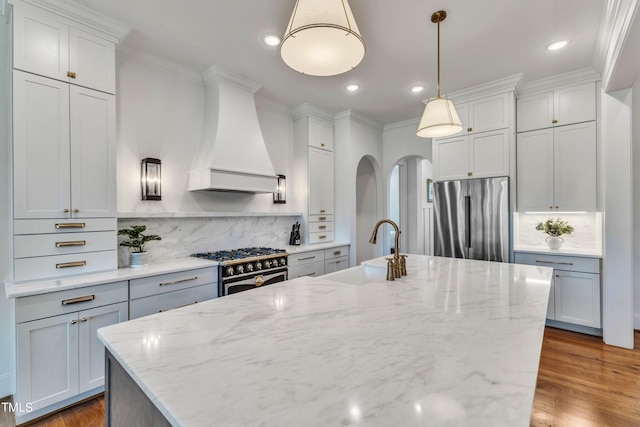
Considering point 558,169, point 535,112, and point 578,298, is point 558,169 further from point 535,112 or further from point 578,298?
point 578,298

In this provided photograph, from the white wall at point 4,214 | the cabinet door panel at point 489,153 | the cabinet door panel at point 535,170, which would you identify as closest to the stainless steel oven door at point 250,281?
the white wall at point 4,214

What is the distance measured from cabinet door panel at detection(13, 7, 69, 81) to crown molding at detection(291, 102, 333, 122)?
8.53 ft

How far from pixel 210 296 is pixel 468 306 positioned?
2230 millimetres

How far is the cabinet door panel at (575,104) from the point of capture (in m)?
3.31

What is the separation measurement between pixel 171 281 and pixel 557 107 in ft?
14.3

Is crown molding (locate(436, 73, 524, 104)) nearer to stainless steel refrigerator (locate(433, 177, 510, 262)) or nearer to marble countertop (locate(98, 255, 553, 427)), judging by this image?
stainless steel refrigerator (locate(433, 177, 510, 262))

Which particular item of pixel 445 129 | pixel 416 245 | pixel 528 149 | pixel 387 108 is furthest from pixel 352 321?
pixel 416 245

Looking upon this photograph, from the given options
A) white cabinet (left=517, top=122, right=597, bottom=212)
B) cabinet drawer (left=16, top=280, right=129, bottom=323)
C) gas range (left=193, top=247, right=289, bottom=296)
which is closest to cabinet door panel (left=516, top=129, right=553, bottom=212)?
white cabinet (left=517, top=122, right=597, bottom=212)

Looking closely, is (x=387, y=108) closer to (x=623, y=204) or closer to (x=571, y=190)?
(x=571, y=190)

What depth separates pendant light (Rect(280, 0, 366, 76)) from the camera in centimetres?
127

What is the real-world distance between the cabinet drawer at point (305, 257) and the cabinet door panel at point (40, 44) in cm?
256

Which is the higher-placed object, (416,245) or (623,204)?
(623,204)

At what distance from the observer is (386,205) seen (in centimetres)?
534

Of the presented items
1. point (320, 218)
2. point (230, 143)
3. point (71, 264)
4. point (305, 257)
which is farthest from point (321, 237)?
point (71, 264)
